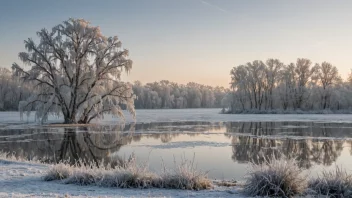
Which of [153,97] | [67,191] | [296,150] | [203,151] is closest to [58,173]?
[67,191]

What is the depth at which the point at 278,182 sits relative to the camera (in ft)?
24.7

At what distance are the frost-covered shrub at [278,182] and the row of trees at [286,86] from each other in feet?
208

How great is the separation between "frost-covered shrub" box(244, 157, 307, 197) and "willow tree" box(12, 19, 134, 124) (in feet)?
91.3

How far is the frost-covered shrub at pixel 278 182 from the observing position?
24.4 feet

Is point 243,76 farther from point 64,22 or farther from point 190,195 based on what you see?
point 190,195

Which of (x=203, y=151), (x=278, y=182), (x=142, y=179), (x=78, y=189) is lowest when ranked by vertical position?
(x=203, y=151)

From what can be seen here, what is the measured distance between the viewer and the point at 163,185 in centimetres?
832

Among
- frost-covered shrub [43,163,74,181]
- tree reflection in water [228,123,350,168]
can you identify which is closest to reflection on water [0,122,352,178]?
tree reflection in water [228,123,350,168]

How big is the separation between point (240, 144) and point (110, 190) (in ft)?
36.0

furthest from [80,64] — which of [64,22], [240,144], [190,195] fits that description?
[190,195]

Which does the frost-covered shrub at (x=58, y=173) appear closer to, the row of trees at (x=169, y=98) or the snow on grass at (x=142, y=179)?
the snow on grass at (x=142, y=179)

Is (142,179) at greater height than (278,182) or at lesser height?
lesser

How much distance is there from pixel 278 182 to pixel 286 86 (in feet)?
231

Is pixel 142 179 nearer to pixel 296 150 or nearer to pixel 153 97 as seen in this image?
pixel 296 150
